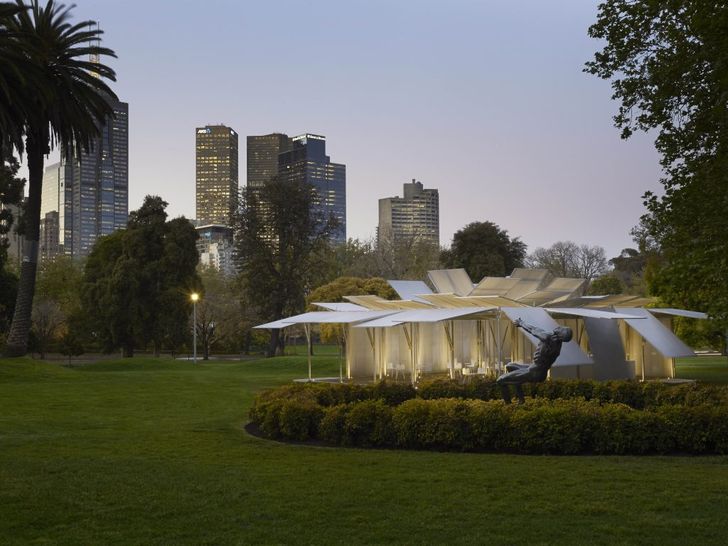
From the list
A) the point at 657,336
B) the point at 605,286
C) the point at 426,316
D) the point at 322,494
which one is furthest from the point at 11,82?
the point at 605,286

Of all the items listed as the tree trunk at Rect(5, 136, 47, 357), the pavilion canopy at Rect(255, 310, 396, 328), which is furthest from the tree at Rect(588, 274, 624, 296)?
the tree trunk at Rect(5, 136, 47, 357)

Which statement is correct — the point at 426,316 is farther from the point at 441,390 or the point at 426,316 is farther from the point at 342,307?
the point at 342,307

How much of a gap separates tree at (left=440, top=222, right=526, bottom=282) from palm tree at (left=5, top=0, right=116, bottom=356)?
27689 millimetres

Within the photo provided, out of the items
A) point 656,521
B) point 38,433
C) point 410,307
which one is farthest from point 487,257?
point 656,521

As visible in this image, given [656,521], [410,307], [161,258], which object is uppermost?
[161,258]

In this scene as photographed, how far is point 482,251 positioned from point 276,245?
14.6 metres

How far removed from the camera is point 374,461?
30.9ft

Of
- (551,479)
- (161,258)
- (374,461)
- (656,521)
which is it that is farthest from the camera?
(161,258)

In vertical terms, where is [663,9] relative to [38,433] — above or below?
above

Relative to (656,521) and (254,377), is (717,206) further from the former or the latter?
(254,377)

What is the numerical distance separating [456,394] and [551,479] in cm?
659

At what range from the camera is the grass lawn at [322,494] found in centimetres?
608

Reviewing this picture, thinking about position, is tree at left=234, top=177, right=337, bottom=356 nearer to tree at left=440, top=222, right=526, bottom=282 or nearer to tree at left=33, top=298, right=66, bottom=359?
tree at left=440, top=222, right=526, bottom=282

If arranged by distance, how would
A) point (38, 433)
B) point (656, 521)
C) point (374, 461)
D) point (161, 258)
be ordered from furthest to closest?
point (161, 258) → point (38, 433) → point (374, 461) → point (656, 521)
